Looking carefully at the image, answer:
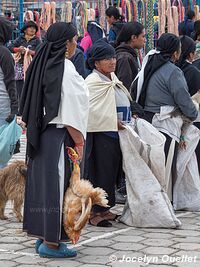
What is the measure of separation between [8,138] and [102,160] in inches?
39.5

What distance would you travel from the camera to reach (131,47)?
7.72 m

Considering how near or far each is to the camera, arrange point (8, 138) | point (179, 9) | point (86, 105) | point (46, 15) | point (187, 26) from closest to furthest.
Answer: point (86, 105) → point (8, 138) → point (187, 26) → point (46, 15) → point (179, 9)

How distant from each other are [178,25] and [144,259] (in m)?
8.27

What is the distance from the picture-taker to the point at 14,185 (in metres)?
6.57

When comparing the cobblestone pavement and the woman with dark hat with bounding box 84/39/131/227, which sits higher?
the woman with dark hat with bounding box 84/39/131/227

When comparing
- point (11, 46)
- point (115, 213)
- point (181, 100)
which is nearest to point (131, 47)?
point (181, 100)

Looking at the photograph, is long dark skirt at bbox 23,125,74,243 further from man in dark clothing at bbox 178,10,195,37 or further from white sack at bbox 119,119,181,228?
man in dark clothing at bbox 178,10,195,37

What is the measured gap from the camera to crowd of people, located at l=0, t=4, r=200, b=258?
5.26 metres

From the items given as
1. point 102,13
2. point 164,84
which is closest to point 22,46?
point 102,13

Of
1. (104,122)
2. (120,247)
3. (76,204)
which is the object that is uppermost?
(104,122)

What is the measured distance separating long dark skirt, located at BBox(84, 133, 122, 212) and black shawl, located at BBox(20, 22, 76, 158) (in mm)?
1182

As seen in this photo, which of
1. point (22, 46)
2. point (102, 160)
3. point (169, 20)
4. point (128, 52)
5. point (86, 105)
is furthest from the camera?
point (169, 20)

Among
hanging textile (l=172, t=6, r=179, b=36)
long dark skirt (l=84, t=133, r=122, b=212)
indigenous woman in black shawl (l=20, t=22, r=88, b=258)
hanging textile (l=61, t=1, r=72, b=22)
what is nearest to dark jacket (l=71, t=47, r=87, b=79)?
long dark skirt (l=84, t=133, r=122, b=212)

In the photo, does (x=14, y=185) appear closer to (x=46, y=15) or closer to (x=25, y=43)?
(x=25, y=43)
